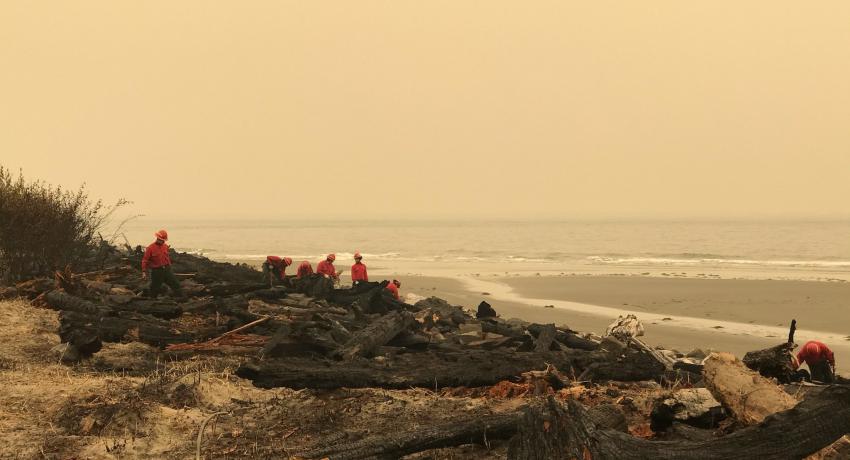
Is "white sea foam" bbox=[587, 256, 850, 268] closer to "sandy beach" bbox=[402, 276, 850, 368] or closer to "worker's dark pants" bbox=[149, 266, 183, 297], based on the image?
"sandy beach" bbox=[402, 276, 850, 368]

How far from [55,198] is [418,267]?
29061 millimetres

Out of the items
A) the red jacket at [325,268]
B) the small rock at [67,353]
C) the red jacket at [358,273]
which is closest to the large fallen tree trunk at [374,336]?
the small rock at [67,353]

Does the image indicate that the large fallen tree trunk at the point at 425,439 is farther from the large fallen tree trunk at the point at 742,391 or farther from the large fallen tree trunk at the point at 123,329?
the large fallen tree trunk at the point at 123,329

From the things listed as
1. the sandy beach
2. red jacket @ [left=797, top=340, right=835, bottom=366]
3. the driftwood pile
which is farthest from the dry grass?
the sandy beach

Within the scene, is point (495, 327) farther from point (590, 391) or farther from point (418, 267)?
point (418, 267)

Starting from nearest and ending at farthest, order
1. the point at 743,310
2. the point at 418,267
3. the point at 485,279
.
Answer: the point at 743,310, the point at 485,279, the point at 418,267

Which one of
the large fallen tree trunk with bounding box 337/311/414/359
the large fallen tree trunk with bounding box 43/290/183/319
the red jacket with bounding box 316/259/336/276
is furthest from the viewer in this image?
the red jacket with bounding box 316/259/336/276

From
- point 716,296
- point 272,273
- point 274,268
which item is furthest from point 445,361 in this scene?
point 716,296

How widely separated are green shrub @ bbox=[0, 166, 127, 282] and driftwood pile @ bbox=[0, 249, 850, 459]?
1.66 metres

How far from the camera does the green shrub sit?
16.3 metres

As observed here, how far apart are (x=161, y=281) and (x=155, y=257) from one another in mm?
613

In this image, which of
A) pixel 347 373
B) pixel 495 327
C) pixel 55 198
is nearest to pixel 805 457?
pixel 347 373

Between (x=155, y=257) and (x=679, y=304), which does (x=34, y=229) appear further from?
(x=679, y=304)

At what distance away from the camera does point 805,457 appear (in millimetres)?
4668
